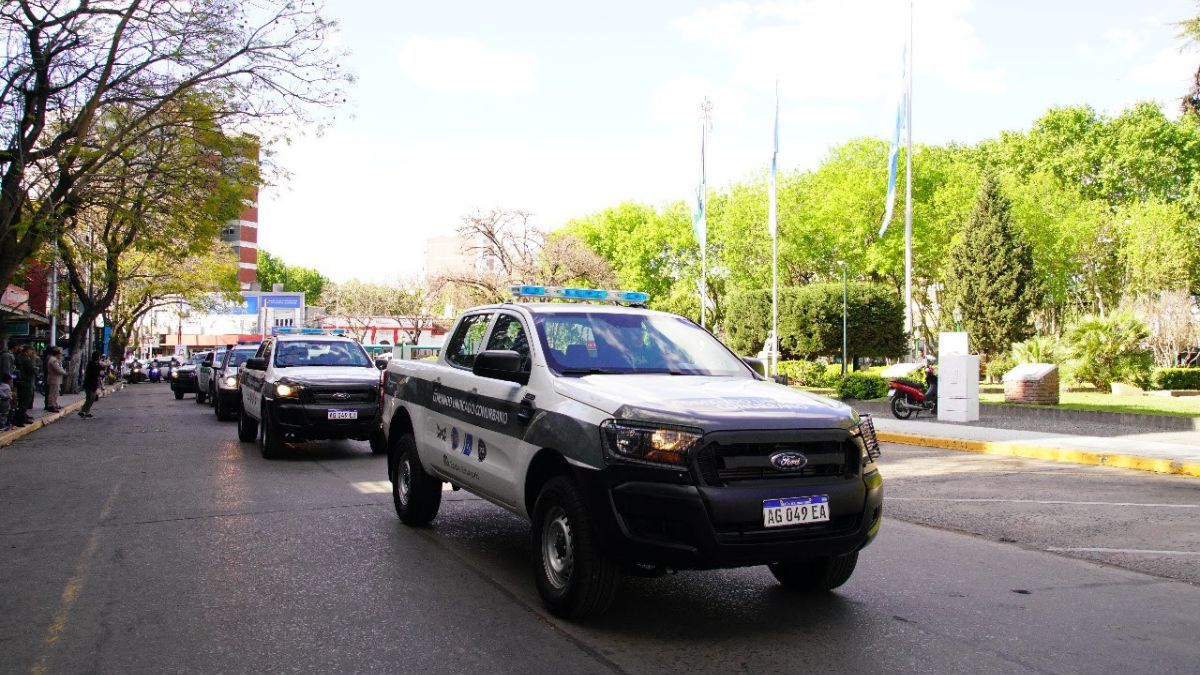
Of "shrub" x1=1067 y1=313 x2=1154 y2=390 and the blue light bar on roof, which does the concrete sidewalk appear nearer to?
"shrub" x1=1067 y1=313 x2=1154 y2=390

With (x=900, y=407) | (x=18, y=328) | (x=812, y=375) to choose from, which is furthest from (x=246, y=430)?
(x=18, y=328)

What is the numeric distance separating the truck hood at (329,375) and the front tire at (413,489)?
17.2 feet

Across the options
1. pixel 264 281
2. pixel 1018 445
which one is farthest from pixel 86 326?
pixel 264 281

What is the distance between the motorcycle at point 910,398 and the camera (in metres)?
20.4

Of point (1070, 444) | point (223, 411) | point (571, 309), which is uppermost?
point (571, 309)

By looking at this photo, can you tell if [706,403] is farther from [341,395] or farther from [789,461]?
[341,395]

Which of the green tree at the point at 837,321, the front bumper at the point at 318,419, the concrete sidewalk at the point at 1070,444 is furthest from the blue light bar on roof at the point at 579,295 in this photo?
the green tree at the point at 837,321

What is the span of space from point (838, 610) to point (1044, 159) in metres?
59.2

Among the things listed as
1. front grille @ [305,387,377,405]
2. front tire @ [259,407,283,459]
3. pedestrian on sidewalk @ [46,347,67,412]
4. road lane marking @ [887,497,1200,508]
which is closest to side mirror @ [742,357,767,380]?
road lane marking @ [887,497,1200,508]

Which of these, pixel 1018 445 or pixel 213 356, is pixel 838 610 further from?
pixel 213 356

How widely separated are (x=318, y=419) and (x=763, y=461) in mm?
9546

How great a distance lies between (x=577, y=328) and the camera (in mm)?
6371

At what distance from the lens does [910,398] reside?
20422 mm

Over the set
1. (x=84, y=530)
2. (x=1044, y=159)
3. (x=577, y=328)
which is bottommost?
(x=84, y=530)
